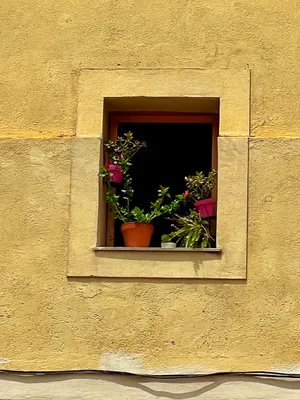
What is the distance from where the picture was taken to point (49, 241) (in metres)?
5.97

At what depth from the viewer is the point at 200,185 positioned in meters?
6.07

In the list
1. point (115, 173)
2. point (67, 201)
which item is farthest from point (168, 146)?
point (67, 201)

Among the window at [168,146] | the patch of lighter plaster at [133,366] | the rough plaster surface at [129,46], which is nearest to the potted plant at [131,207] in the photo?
the window at [168,146]

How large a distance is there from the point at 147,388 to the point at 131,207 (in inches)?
47.1

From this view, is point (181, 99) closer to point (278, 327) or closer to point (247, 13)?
point (247, 13)

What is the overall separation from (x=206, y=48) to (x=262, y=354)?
1983mm

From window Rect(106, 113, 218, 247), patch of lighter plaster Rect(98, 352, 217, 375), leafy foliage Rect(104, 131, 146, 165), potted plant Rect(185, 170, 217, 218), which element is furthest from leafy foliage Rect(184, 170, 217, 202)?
patch of lighter plaster Rect(98, 352, 217, 375)

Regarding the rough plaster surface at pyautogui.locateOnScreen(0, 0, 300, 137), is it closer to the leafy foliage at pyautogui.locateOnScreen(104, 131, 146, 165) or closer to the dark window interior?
the leafy foliage at pyautogui.locateOnScreen(104, 131, 146, 165)

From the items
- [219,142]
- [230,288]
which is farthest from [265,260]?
[219,142]

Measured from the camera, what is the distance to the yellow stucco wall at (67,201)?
577 cm

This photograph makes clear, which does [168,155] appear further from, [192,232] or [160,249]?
[160,249]

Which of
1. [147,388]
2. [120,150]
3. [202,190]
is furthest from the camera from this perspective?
[120,150]

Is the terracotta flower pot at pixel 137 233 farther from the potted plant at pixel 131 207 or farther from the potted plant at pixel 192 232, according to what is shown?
the potted plant at pixel 192 232

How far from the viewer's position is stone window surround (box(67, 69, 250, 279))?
231 inches
